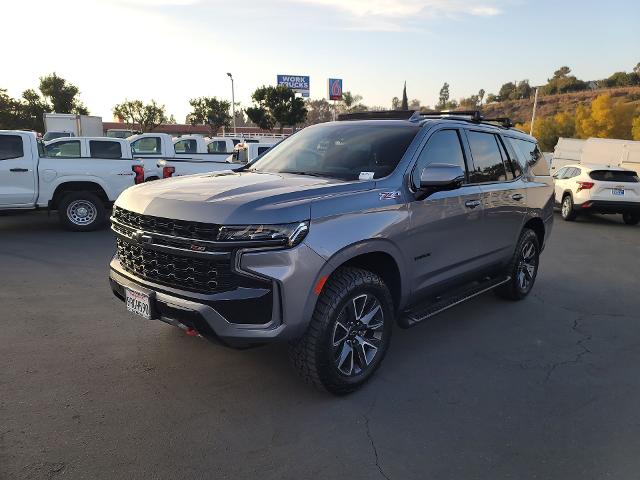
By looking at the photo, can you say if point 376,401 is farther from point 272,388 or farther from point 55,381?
point 55,381

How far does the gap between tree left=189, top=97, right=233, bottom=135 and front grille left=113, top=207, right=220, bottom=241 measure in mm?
56930

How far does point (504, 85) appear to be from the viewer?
4769 inches

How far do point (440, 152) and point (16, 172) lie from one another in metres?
8.08

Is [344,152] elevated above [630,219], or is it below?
above

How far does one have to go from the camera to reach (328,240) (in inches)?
118

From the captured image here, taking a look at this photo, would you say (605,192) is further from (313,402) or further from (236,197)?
(236,197)

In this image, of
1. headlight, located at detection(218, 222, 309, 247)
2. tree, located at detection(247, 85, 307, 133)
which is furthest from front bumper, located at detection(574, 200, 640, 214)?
tree, located at detection(247, 85, 307, 133)

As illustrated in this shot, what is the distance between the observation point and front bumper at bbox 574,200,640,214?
39.3 ft

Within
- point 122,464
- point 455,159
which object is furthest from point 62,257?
point 455,159

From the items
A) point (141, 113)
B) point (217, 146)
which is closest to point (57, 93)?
point (141, 113)

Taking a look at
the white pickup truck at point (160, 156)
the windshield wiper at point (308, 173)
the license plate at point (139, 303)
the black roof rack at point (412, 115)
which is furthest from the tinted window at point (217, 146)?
the license plate at point (139, 303)

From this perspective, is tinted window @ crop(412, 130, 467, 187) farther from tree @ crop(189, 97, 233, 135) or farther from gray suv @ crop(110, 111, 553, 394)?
tree @ crop(189, 97, 233, 135)

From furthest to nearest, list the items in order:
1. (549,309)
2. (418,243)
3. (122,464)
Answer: (549,309) < (418,243) < (122,464)

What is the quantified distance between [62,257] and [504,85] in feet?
429
